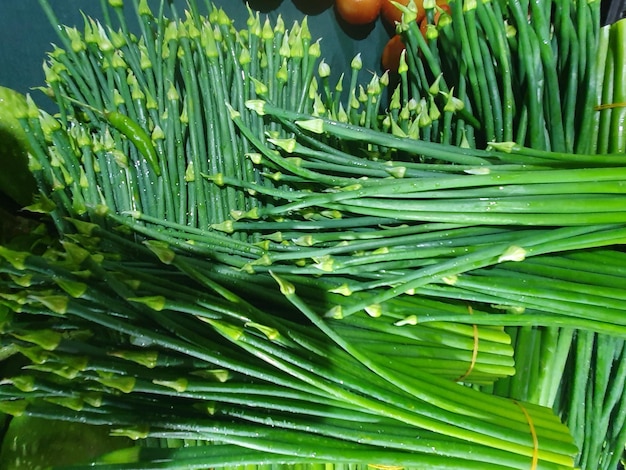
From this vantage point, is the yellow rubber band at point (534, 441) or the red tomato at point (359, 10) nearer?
the yellow rubber band at point (534, 441)

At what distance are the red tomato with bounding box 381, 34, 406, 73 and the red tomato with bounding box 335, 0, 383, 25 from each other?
114 mm

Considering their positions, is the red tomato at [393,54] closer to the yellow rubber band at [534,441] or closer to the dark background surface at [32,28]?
the dark background surface at [32,28]

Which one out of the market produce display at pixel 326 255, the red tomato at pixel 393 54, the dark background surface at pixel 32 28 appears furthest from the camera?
the red tomato at pixel 393 54

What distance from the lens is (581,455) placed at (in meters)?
1.01

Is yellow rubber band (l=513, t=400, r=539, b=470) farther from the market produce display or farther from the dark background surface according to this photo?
the dark background surface

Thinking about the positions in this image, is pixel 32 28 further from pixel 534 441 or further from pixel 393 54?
pixel 534 441

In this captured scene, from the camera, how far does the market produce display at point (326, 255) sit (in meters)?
0.70

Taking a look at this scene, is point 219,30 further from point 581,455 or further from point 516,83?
point 581,455

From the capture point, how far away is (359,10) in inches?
62.4

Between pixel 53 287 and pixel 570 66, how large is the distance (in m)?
1.00

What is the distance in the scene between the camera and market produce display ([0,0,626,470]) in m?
0.70

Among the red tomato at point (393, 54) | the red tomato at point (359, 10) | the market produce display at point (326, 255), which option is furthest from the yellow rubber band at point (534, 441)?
the red tomato at point (359, 10)

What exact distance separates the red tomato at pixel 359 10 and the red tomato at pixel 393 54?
0.11 m

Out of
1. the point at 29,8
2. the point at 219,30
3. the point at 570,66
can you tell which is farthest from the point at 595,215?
the point at 29,8
